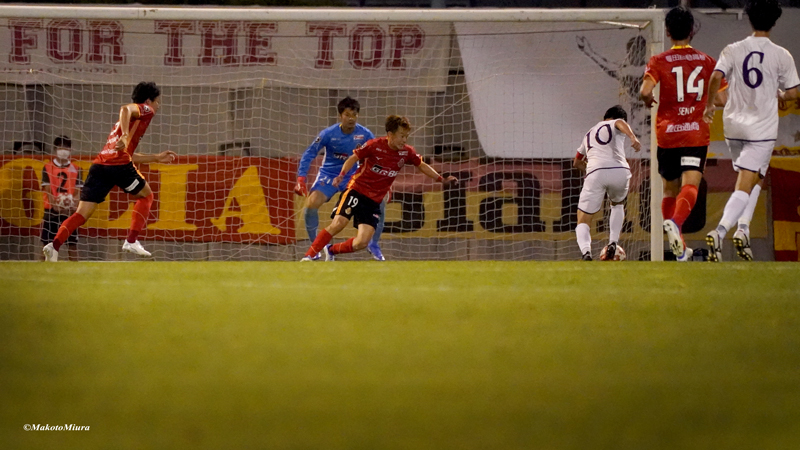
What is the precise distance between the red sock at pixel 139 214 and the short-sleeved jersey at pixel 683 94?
13.1 ft

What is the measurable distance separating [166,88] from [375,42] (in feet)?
7.58

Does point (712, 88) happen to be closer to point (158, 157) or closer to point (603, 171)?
point (603, 171)

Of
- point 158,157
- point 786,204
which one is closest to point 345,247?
point 158,157

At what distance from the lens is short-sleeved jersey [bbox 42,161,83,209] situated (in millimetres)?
7398

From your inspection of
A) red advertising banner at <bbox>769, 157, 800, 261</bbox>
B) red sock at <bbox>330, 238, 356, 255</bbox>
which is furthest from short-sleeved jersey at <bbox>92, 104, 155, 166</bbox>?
red advertising banner at <bbox>769, 157, 800, 261</bbox>

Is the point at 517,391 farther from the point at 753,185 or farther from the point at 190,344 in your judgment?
the point at 753,185

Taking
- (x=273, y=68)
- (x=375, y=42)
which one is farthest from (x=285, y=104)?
(x=375, y=42)

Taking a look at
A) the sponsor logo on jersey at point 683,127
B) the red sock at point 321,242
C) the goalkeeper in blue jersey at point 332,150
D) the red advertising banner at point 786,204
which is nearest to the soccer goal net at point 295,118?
the goalkeeper in blue jersey at point 332,150

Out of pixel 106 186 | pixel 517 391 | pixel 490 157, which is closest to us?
pixel 517 391

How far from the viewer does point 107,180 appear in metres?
5.69

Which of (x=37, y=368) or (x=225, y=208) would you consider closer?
(x=37, y=368)

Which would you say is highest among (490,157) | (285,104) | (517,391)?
(285,104)

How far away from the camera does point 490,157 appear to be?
7527mm

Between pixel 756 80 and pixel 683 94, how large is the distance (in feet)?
1.41
